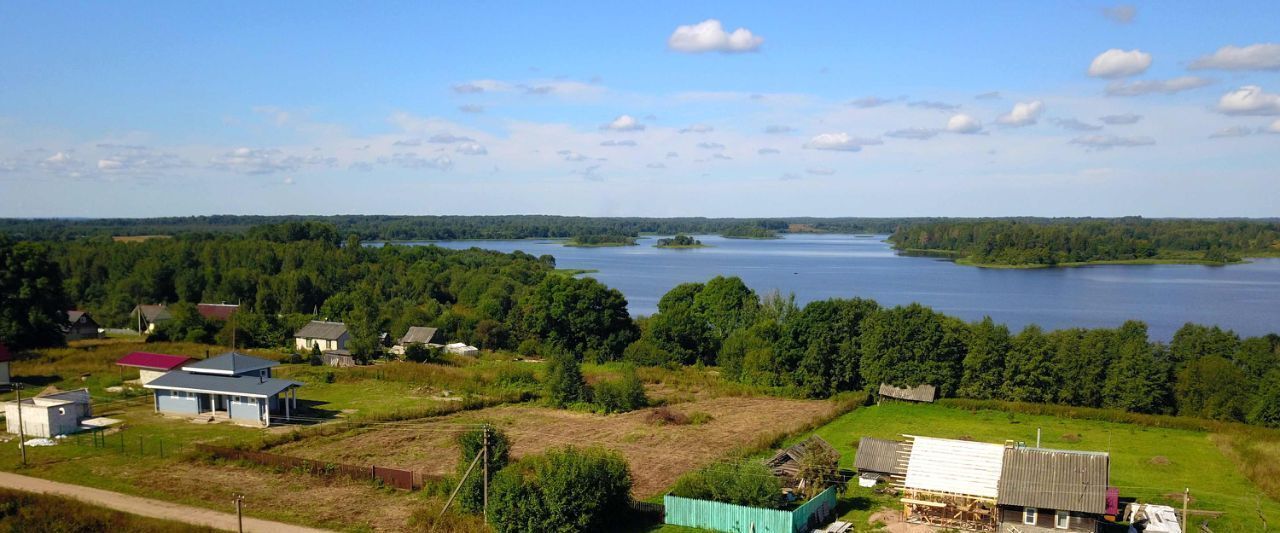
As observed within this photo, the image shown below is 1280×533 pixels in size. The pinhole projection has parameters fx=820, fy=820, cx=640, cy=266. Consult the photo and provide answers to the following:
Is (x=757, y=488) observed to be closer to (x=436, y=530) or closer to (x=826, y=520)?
(x=826, y=520)

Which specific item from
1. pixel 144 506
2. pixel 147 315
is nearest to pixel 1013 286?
pixel 147 315

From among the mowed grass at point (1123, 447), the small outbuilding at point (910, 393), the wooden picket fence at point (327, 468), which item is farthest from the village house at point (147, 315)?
the mowed grass at point (1123, 447)

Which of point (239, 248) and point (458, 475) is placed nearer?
point (458, 475)

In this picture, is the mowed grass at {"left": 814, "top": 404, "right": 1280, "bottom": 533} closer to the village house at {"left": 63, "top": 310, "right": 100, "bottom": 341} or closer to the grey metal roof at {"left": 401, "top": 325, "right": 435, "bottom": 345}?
the grey metal roof at {"left": 401, "top": 325, "right": 435, "bottom": 345}

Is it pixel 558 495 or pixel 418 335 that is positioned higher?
pixel 558 495

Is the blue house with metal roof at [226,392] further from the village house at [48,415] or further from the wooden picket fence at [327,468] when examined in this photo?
the wooden picket fence at [327,468]

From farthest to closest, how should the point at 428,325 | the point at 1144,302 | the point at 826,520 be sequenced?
the point at 1144,302 < the point at 428,325 < the point at 826,520

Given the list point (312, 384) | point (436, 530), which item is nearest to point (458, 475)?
point (436, 530)

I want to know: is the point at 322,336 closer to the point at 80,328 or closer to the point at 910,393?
the point at 80,328
